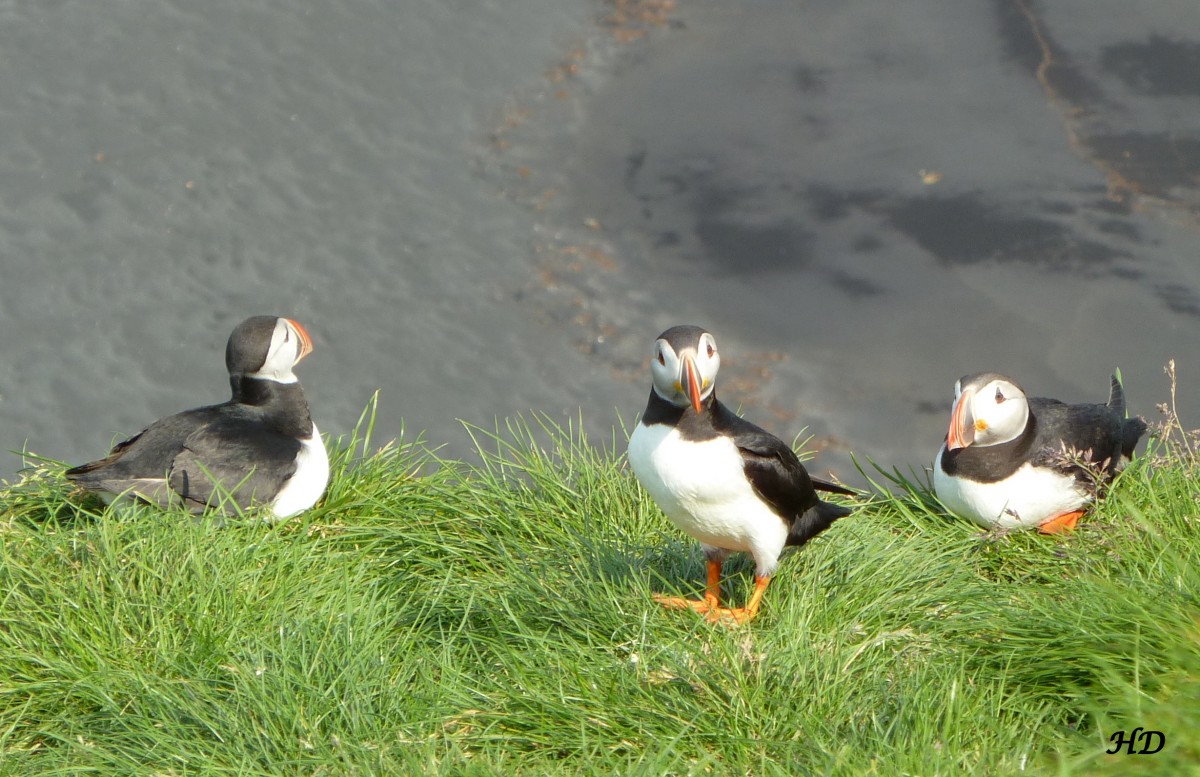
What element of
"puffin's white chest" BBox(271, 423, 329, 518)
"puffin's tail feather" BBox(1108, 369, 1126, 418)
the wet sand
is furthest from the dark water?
"puffin's white chest" BBox(271, 423, 329, 518)

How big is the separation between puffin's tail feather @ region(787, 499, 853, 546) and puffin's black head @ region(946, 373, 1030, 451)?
36.8 inches

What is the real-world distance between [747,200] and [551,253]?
1501 millimetres

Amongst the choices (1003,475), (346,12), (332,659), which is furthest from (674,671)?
(346,12)

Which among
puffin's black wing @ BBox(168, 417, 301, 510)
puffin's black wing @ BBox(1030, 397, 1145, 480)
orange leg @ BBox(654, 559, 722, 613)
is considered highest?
puffin's black wing @ BBox(168, 417, 301, 510)

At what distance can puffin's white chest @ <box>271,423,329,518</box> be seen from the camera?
196 inches

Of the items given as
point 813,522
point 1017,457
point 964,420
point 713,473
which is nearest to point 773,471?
point 713,473

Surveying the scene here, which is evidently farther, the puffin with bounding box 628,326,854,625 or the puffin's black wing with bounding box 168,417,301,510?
the puffin's black wing with bounding box 168,417,301,510

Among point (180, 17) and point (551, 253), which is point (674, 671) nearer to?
point (551, 253)

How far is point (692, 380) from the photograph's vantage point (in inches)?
147

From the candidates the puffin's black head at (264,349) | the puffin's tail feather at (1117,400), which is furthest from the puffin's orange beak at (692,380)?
the puffin's tail feather at (1117,400)

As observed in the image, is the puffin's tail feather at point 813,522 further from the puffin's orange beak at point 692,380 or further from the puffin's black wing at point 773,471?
the puffin's orange beak at point 692,380

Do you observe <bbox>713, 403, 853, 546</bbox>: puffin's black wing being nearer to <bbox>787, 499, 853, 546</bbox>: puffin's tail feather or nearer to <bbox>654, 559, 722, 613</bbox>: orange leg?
<bbox>787, 499, 853, 546</bbox>: puffin's tail feather

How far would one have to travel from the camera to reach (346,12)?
34.0 feet

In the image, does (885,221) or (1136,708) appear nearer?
(1136,708)
